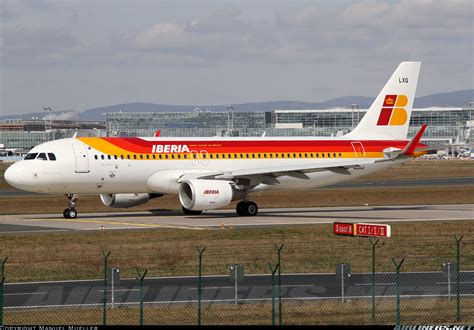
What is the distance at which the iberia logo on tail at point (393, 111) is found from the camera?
196ft

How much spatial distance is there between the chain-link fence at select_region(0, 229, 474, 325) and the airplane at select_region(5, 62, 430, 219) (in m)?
12.2

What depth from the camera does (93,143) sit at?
51.7 meters

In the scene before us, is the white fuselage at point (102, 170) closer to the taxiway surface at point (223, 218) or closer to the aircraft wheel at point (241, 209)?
the aircraft wheel at point (241, 209)

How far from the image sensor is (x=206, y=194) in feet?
163

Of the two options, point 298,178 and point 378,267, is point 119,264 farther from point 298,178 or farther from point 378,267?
point 298,178

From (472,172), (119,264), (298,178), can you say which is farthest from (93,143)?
(472,172)

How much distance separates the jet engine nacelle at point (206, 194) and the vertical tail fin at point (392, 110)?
38.4 feet

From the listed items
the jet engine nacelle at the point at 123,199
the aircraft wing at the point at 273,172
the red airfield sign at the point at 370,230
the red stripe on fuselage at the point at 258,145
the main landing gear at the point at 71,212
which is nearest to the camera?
the red airfield sign at the point at 370,230

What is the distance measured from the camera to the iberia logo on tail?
59.6m

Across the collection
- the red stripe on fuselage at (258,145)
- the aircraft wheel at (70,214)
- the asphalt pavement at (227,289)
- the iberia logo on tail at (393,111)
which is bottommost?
the aircraft wheel at (70,214)

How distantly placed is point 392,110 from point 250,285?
1277 inches

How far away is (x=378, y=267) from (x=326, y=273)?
2.37m

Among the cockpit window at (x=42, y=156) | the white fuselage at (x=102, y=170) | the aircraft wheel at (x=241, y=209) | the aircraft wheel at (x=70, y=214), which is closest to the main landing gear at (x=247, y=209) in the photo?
the aircraft wheel at (x=241, y=209)

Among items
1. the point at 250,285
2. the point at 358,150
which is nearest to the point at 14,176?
the point at 358,150
